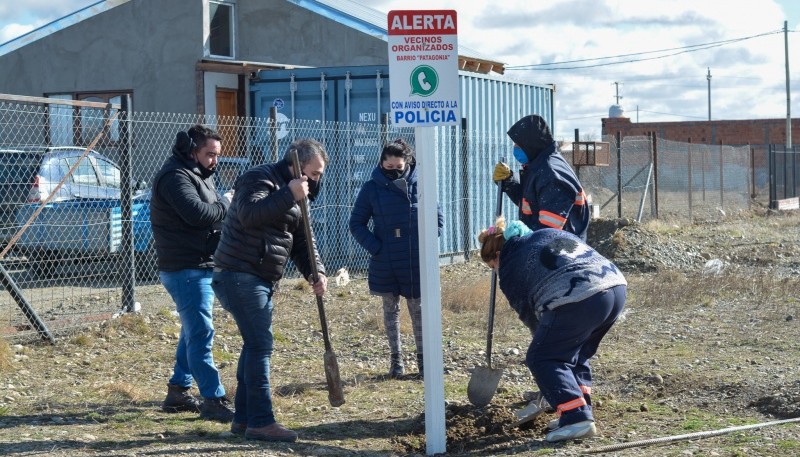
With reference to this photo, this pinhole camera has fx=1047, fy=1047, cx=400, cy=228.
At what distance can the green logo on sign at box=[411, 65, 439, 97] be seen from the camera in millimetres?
5777

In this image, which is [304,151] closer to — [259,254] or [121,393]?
[259,254]

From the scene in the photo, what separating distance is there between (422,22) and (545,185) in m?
1.34

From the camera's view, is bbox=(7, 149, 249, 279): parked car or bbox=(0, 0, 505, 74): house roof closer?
bbox=(7, 149, 249, 279): parked car

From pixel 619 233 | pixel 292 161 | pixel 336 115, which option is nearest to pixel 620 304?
pixel 292 161

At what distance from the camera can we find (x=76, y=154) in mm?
12922

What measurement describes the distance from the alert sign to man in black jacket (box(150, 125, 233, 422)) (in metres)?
1.51

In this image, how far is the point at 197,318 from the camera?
6.61 m

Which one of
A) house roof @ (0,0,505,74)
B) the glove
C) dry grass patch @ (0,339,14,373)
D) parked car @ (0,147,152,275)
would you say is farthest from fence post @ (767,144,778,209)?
dry grass patch @ (0,339,14,373)

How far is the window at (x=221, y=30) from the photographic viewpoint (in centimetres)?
2008

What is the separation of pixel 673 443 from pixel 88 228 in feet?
25.5

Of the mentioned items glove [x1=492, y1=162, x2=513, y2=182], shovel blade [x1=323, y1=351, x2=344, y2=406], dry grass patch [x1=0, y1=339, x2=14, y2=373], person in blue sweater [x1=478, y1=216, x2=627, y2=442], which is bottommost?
dry grass patch [x1=0, y1=339, x2=14, y2=373]

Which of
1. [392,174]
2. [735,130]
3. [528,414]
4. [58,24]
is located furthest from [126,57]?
[735,130]

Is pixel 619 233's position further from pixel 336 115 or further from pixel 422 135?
pixel 422 135

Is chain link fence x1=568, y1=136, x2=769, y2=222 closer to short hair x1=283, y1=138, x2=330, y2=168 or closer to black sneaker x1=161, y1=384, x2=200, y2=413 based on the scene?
black sneaker x1=161, y1=384, x2=200, y2=413
